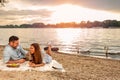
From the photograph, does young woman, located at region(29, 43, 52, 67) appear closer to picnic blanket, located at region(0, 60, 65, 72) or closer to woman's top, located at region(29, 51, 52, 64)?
woman's top, located at region(29, 51, 52, 64)

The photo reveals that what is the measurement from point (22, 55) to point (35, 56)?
1.64m

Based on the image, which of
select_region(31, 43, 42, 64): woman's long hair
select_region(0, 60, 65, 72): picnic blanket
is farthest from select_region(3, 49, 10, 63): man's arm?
select_region(31, 43, 42, 64): woman's long hair

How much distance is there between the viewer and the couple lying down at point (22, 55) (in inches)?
623

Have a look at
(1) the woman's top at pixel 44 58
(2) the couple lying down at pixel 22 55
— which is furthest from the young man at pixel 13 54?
(1) the woman's top at pixel 44 58

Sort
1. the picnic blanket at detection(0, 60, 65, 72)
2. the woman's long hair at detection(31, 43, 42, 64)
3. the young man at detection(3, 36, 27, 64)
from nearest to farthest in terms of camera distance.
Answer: the woman's long hair at detection(31, 43, 42, 64) < the picnic blanket at detection(0, 60, 65, 72) < the young man at detection(3, 36, 27, 64)

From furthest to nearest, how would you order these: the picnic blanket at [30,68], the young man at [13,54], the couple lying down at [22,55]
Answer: the young man at [13,54] → the picnic blanket at [30,68] → the couple lying down at [22,55]

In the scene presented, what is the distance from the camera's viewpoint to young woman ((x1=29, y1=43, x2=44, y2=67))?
1570 cm

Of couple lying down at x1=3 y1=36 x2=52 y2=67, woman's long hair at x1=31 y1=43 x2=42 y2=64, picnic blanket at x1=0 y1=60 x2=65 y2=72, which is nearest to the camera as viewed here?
woman's long hair at x1=31 y1=43 x2=42 y2=64

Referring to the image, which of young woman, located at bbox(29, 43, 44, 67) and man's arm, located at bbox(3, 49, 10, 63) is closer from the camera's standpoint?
young woman, located at bbox(29, 43, 44, 67)

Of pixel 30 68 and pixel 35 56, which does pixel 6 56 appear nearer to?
pixel 30 68

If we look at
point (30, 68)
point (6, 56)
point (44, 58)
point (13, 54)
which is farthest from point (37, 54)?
point (6, 56)

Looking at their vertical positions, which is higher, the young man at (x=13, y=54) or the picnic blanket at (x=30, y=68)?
the young man at (x=13, y=54)

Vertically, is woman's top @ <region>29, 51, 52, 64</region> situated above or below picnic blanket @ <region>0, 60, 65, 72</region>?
above

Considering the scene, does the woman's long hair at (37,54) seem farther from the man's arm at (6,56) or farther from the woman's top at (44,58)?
the man's arm at (6,56)
